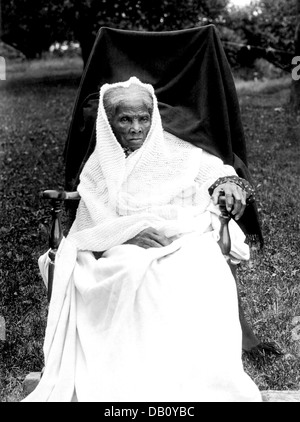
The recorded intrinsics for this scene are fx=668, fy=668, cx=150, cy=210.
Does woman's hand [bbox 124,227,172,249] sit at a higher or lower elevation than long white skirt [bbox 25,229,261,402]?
higher

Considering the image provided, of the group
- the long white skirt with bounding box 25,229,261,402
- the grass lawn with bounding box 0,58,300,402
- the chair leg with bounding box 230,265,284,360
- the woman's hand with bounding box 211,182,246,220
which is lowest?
the grass lawn with bounding box 0,58,300,402

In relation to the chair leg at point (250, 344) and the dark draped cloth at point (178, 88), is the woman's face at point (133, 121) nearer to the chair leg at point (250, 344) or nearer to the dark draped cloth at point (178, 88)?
the dark draped cloth at point (178, 88)

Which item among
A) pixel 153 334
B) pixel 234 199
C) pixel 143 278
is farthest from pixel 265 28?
pixel 153 334

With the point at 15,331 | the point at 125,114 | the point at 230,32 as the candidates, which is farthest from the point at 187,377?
the point at 230,32

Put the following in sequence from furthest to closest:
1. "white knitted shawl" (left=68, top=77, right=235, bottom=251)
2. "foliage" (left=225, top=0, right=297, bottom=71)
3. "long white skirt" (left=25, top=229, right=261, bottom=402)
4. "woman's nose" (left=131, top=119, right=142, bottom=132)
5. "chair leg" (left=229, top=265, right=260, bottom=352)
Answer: "foliage" (left=225, top=0, right=297, bottom=71), "chair leg" (left=229, top=265, right=260, bottom=352), "woman's nose" (left=131, top=119, right=142, bottom=132), "white knitted shawl" (left=68, top=77, right=235, bottom=251), "long white skirt" (left=25, top=229, right=261, bottom=402)

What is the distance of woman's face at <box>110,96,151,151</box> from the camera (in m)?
3.88

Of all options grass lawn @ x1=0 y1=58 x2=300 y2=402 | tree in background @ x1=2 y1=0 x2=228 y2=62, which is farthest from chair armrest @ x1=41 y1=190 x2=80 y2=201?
tree in background @ x1=2 y1=0 x2=228 y2=62

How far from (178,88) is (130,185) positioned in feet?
2.90

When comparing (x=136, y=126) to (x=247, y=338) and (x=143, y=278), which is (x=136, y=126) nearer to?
(x=143, y=278)

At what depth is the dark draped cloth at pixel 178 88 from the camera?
13.5 ft

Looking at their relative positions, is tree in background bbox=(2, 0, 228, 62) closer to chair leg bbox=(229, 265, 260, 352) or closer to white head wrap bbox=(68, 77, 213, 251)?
white head wrap bbox=(68, 77, 213, 251)

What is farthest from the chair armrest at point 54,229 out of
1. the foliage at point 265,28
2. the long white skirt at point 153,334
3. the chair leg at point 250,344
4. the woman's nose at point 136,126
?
the foliage at point 265,28

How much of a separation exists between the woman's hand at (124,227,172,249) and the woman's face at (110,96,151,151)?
0.65 meters

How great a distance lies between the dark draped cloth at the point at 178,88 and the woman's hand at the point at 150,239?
0.81m
